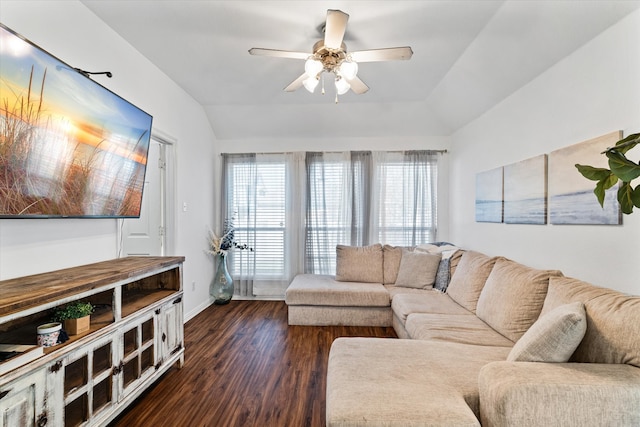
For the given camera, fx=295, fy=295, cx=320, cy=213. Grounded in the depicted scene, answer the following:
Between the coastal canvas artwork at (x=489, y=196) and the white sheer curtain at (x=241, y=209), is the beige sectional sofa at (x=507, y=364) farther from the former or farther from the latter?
the white sheer curtain at (x=241, y=209)

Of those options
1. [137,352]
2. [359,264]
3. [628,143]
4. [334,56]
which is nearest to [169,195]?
[137,352]

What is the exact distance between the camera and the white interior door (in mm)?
3390

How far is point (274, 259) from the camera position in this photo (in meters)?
4.61

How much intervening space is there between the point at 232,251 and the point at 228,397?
2653 mm

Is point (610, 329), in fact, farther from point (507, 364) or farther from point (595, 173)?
point (595, 173)

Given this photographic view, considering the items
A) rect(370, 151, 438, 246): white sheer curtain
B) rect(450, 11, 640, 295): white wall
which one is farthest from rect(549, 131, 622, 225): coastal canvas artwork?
rect(370, 151, 438, 246): white sheer curtain

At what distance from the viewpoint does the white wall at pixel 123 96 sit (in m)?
1.72

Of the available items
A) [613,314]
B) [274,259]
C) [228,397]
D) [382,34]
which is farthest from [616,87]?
[274,259]

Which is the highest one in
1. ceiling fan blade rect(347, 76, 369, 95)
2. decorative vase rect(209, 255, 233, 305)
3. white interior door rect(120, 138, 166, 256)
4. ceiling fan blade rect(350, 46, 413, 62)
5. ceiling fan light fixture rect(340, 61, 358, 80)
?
ceiling fan blade rect(350, 46, 413, 62)

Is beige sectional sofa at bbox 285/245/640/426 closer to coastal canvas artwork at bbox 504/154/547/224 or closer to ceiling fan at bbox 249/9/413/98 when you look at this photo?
coastal canvas artwork at bbox 504/154/547/224

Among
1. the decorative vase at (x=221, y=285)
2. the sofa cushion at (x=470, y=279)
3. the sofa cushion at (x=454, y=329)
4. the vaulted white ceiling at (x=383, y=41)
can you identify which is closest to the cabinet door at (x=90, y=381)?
the sofa cushion at (x=454, y=329)

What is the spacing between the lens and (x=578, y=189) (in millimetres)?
2025

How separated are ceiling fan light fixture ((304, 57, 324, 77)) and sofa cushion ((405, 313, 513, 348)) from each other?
2.17m

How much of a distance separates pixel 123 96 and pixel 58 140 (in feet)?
3.50
